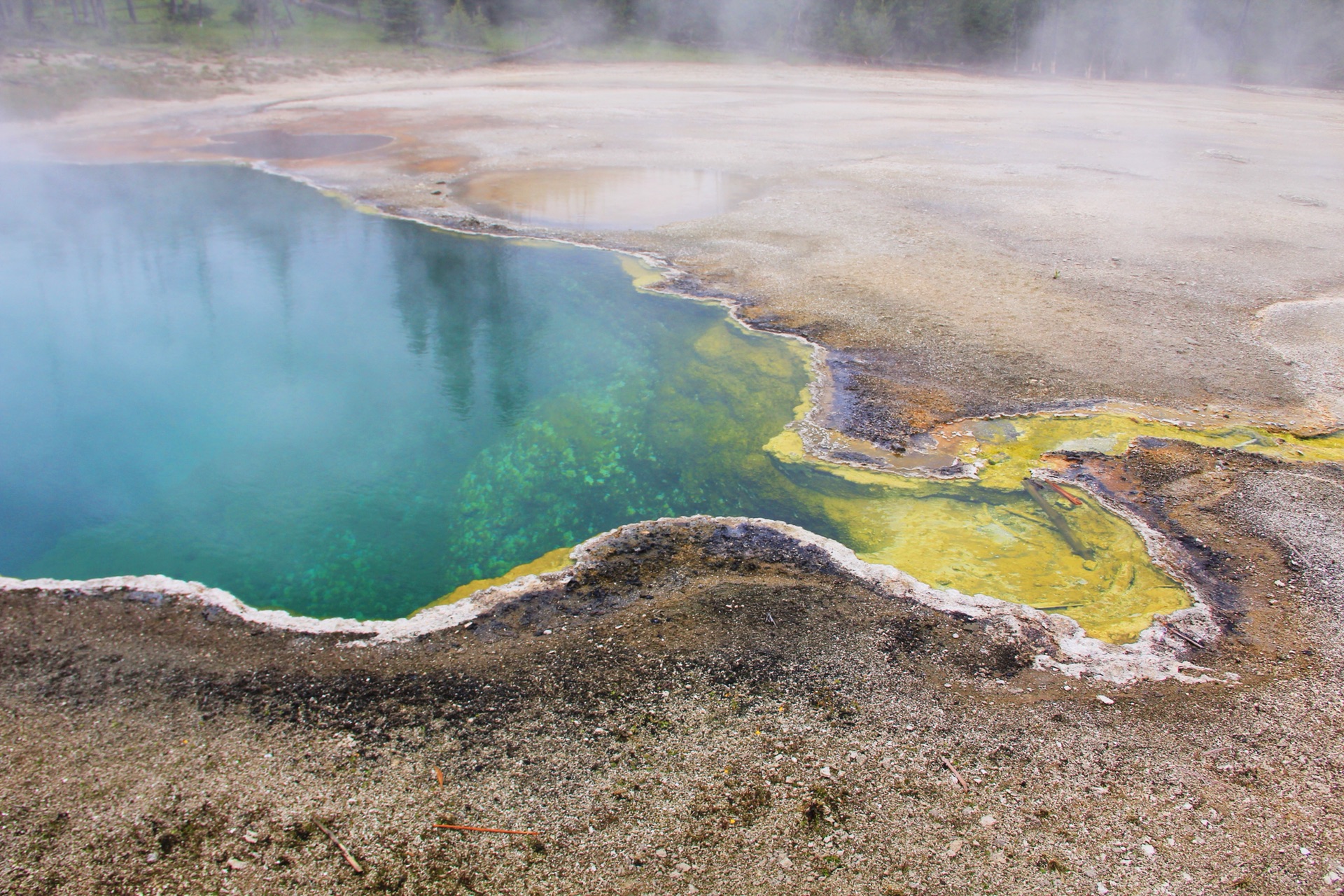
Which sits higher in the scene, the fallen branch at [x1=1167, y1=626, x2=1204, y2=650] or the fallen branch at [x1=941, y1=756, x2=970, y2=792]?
the fallen branch at [x1=1167, y1=626, x2=1204, y2=650]

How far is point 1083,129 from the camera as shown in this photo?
80.0 feet

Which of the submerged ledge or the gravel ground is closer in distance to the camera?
the gravel ground

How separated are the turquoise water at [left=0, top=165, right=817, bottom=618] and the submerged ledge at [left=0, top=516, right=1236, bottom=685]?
1.61 ft

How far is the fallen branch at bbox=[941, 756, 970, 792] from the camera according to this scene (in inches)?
155

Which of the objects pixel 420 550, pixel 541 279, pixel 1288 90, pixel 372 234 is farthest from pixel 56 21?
pixel 1288 90

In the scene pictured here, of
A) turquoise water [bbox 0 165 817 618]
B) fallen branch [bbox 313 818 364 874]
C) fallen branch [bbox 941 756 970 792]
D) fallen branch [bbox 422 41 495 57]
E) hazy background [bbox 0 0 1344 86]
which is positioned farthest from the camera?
hazy background [bbox 0 0 1344 86]

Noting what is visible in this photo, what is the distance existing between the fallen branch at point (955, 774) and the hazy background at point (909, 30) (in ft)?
136

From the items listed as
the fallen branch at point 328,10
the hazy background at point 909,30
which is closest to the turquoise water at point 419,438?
the hazy background at point 909,30

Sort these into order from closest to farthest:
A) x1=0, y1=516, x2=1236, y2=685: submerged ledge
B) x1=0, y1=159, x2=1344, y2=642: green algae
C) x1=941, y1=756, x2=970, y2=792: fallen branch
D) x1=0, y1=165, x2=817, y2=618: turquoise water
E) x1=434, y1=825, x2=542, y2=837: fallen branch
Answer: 1. x1=434, y1=825, x2=542, y2=837: fallen branch
2. x1=941, y1=756, x2=970, y2=792: fallen branch
3. x1=0, y1=516, x2=1236, y2=685: submerged ledge
4. x1=0, y1=159, x2=1344, y2=642: green algae
5. x1=0, y1=165, x2=817, y2=618: turquoise water

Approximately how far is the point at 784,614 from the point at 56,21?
41.1 m

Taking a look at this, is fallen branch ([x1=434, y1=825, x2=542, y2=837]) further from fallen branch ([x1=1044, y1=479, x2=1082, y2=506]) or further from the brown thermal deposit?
fallen branch ([x1=1044, y1=479, x2=1082, y2=506])

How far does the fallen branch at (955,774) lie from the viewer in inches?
155

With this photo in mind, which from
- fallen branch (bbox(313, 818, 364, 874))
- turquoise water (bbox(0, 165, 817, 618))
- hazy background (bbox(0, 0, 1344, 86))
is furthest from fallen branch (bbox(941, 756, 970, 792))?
hazy background (bbox(0, 0, 1344, 86))

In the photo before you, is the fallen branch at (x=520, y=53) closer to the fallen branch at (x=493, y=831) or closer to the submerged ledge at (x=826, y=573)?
the submerged ledge at (x=826, y=573)
